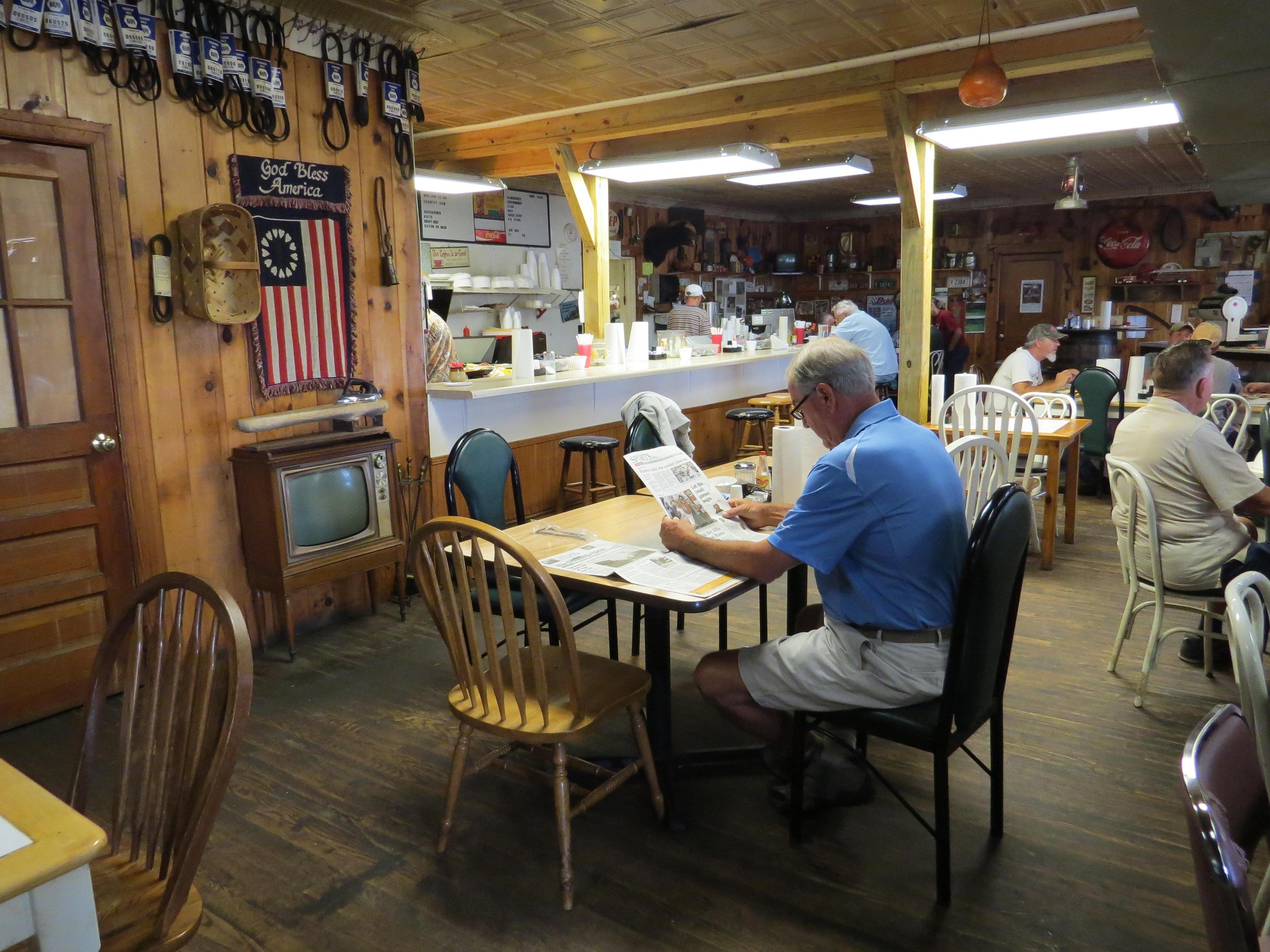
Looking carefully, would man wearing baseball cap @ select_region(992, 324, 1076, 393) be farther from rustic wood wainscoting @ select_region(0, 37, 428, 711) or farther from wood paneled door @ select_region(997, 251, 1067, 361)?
wood paneled door @ select_region(997, 251, 1067, 361)

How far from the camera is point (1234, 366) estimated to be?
17.9ft

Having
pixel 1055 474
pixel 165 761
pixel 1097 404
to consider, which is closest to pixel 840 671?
pixel 165 761

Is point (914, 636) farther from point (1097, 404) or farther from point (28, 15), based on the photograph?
point (1097, 404)

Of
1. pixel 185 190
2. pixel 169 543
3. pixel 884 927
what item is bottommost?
pixel 884 927

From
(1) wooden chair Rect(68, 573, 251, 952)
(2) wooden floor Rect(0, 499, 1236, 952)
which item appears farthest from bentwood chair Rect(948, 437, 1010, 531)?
(1) wooden chair Rect(68, 573, 251, 952)

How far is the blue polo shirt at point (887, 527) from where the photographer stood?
1971 millimetres

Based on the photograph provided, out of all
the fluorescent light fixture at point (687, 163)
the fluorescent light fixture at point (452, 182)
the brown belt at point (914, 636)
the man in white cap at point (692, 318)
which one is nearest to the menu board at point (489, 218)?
the fluorescent light fixture at point (452, 182)

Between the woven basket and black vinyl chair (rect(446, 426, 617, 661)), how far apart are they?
41.6 inches

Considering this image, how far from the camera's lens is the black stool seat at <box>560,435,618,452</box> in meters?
5.13

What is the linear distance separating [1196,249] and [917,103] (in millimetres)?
6894

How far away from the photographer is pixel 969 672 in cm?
198

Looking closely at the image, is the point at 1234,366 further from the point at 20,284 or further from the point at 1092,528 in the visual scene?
the point at 20,284

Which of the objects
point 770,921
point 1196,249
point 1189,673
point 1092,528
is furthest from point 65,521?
point 1196,249

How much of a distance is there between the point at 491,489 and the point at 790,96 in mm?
3296
